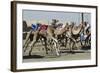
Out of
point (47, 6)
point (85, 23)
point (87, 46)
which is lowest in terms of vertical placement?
point (87, 46)

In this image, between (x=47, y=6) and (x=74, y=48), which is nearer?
(x=47, y=6)

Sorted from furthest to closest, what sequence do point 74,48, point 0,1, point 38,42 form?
point 74,48 → point 38,42 → point 0,1

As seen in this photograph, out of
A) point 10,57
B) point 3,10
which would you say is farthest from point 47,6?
point 10,57

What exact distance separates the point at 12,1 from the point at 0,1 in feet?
0.31

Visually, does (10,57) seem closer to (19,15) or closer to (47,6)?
(19,15)

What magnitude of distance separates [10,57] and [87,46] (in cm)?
75

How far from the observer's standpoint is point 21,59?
73.4 inches

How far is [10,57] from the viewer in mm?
1835

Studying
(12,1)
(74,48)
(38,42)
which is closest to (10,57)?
(38,42)

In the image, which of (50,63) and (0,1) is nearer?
(0,1)

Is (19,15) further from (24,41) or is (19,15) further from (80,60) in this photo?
(80,60)

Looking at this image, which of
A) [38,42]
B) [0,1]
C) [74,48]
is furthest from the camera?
[74,48]

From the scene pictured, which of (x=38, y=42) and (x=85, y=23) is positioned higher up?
(x=85, y=23)

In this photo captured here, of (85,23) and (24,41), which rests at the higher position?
(85,23)
